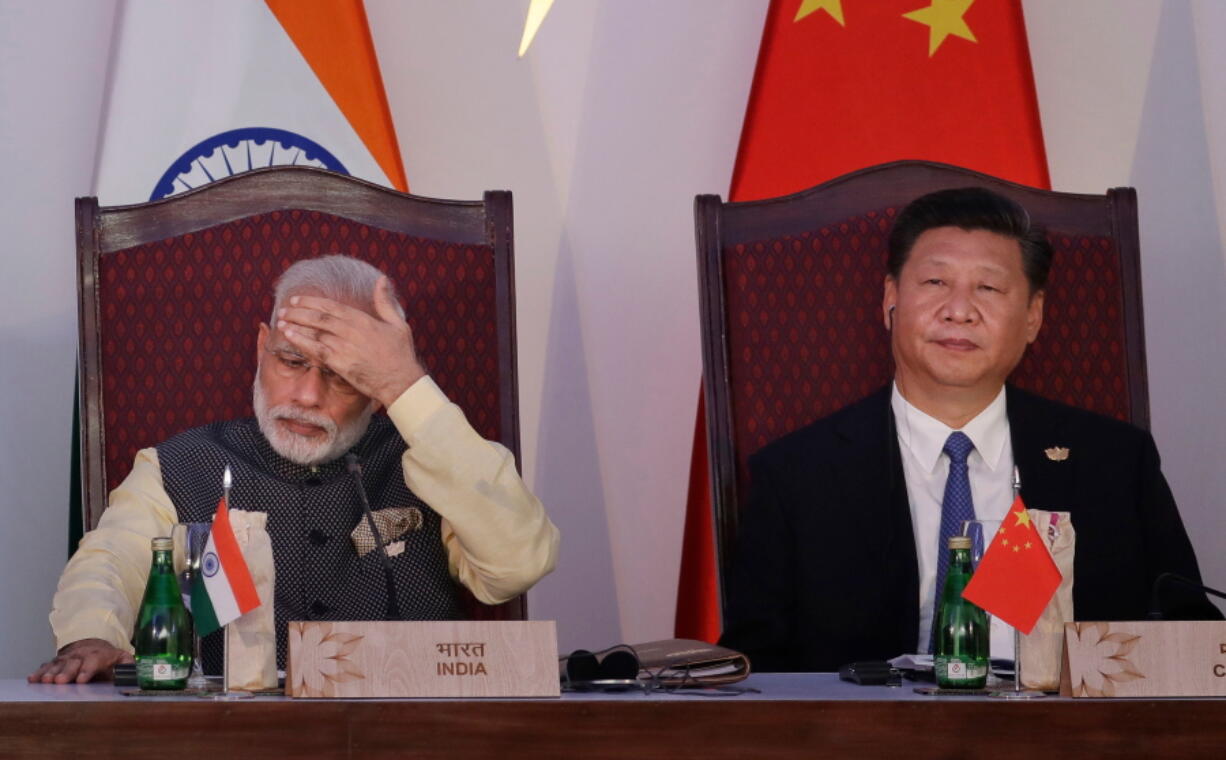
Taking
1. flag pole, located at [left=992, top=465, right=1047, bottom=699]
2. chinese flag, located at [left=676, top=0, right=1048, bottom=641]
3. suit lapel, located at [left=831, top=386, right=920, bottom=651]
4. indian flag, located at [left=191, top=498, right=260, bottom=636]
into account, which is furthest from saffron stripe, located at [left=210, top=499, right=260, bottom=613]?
chinese flag, located at [left=676, top=0, right=1048, bottom=641]

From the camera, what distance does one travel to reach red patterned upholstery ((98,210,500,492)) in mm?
2396

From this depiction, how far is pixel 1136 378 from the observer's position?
8.32ft

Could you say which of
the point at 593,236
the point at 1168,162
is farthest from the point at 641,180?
the point at 1168,162

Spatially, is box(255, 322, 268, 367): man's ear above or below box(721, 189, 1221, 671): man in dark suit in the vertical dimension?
above

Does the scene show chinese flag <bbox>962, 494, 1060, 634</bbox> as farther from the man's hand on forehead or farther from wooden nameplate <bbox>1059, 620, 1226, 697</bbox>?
the man's hand on forehead

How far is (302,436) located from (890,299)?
37.2 inches

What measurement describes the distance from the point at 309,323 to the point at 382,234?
42 centimetres

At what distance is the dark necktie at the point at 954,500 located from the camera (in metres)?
2.21

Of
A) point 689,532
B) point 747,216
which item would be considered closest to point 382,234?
point 747,216

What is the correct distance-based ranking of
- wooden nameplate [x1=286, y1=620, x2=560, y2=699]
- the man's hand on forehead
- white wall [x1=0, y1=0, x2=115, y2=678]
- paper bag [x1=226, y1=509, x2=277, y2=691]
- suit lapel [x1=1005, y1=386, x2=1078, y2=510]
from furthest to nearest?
1. white wall [x1=0, y1=0, x2=115, y2=678]
2. suit lapel [x1=1005, y1=386, x2=1078, y2=510]
3. the man's hand on forehead
4. paper bag [x1=226, y1=509, x2=277, y2=691]
5. wooden nameplate [x1=286, y1=620, x2=560, y2=699]

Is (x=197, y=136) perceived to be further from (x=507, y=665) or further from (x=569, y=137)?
(x=507, y=665)

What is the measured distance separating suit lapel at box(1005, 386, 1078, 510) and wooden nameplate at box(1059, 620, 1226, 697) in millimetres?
842

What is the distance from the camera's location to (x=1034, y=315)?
242 cm

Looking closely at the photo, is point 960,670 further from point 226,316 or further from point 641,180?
point 641,180
